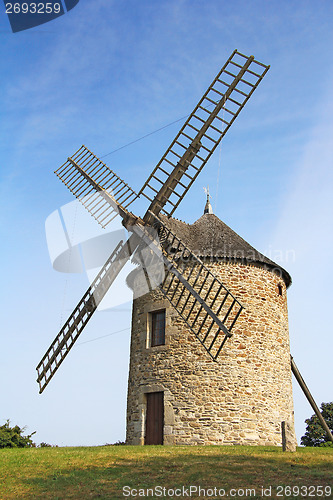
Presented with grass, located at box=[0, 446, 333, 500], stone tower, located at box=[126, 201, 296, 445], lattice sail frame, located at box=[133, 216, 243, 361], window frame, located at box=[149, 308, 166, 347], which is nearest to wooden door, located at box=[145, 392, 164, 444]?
stone tower, located at box=[126, 201, 296, 445]

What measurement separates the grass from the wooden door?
2761 millimetres

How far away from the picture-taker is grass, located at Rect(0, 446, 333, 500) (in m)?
7.92

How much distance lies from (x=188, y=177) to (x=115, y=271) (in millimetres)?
4245

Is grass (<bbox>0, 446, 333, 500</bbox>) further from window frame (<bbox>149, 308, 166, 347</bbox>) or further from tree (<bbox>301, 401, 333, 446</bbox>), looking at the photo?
tree (<bbox>301, 401, 333, 446</bbox>)

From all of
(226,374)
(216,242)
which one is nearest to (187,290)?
(216,242)

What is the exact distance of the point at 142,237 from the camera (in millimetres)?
15352

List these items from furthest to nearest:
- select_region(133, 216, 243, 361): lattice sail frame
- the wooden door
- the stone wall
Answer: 1. select_region(133, 216, 243, 361): lattice sail frame
2. the wooden door
3. the stone wall

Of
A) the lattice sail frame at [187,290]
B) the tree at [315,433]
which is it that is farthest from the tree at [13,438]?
the tree at [315,433]

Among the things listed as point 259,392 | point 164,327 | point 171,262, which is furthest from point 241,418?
point 171,262

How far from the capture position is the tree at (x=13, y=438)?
16.4m

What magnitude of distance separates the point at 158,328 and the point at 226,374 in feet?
9.13

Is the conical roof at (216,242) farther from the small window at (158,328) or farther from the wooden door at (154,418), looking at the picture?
the wooden door at (154,418)

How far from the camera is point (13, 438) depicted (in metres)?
16.6

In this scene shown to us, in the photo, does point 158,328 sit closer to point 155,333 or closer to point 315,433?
point 155,333
